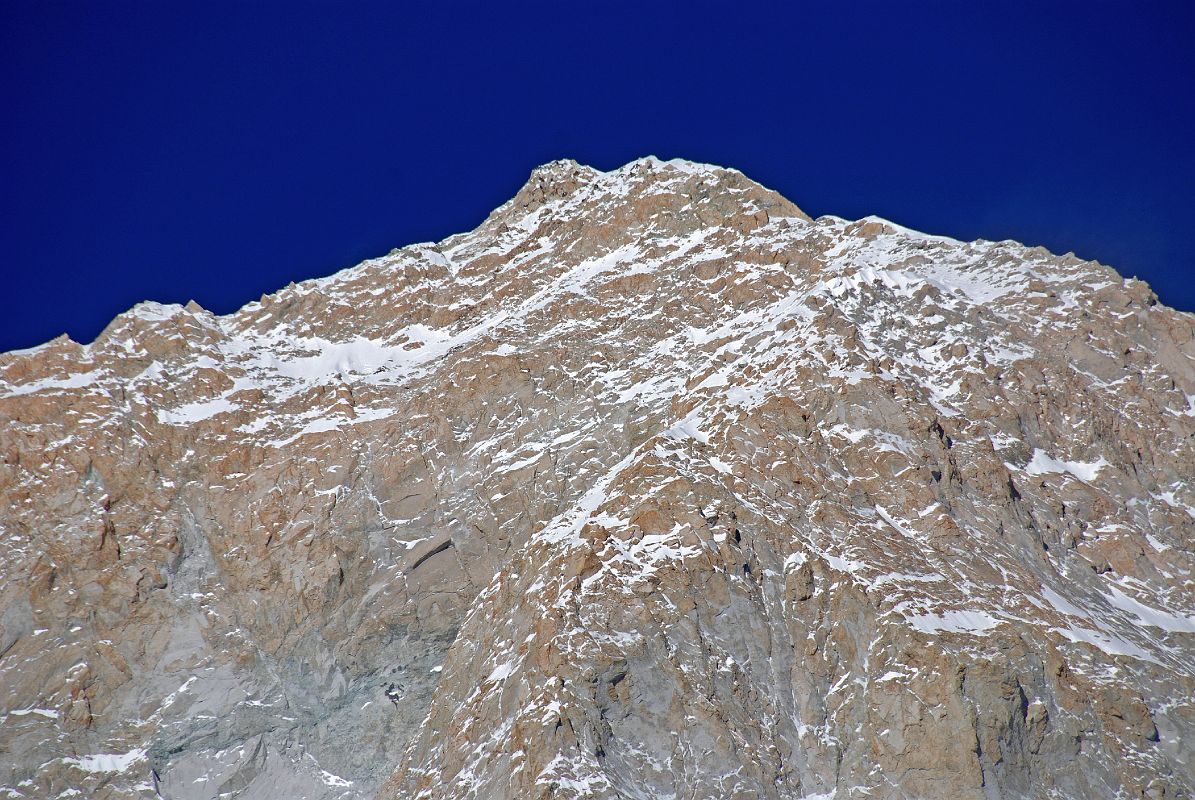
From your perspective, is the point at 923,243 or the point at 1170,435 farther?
the point at 923,243

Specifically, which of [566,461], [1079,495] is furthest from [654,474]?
[1079,495]

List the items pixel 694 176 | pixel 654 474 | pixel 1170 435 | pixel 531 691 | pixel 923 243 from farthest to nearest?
pixel 694 176 < pixel 923 243 < pixel 1170 435 < pixel 654 474 < pixel 531 691

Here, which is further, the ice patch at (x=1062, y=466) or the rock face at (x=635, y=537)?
the ice patch at (x=1062, y=466)

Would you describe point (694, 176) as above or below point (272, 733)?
above

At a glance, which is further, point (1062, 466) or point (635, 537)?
point (1062, 466)

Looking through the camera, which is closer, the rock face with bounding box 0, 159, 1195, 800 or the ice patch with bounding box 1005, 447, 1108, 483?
the rock face with bounding box 0, 159, 1195, 800

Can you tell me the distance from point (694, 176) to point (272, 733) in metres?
83.1

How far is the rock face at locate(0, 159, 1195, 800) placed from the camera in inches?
3268

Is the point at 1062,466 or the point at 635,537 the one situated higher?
the point at 1062,466

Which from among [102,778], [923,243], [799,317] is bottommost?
[102,778]

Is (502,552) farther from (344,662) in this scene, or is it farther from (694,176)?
(694,176)

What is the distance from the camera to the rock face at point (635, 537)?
8300cm

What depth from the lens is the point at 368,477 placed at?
116125 mm

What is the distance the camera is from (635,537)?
9231cm
